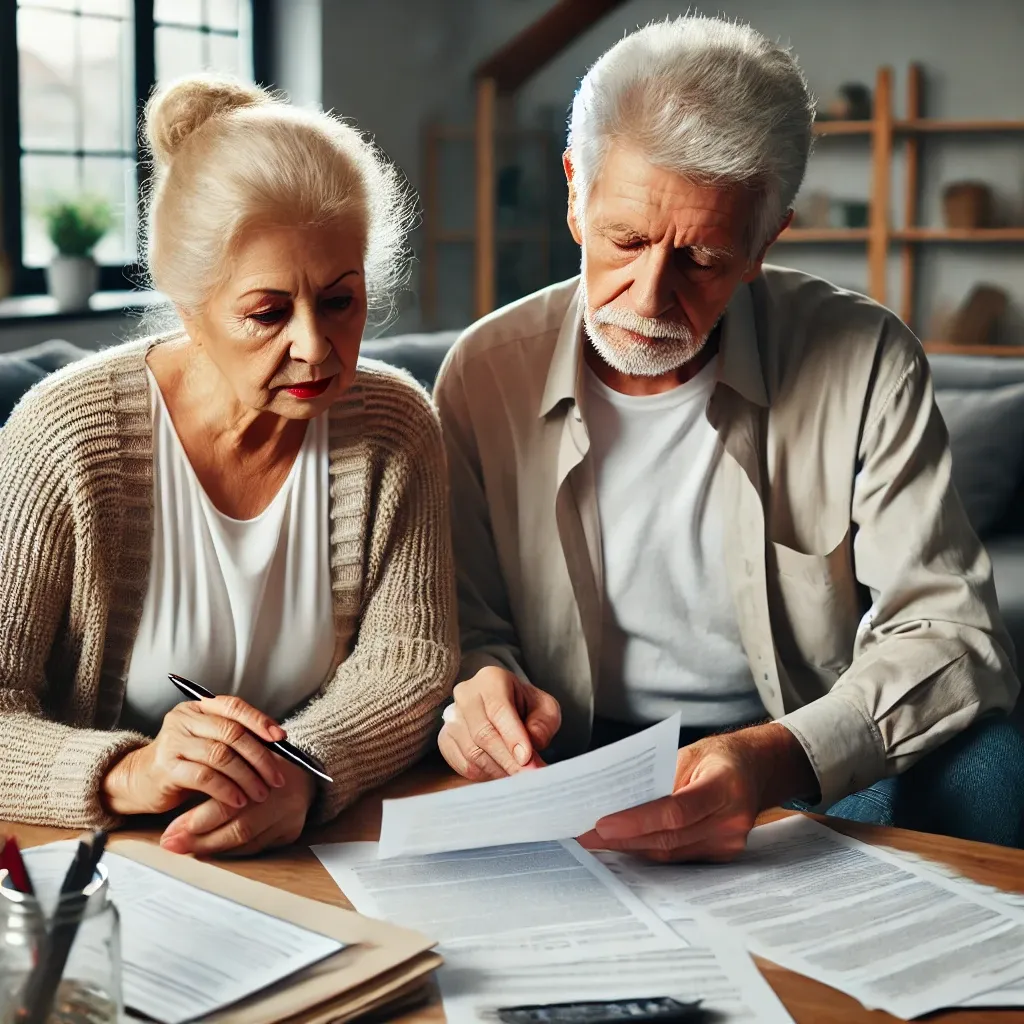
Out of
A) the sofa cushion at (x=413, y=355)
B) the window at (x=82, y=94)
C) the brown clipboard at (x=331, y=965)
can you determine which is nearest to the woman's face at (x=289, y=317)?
the brown clipboard at (x=331, y=965)

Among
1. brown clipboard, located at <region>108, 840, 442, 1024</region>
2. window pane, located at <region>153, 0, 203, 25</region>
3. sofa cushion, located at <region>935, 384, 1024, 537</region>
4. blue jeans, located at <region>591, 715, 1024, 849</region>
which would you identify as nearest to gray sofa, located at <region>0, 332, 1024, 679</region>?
sofa cushion, located at <region>935, 384, 1024, 537</region>

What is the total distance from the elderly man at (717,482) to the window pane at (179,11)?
133 inches

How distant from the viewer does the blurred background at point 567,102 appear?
5.18 meters

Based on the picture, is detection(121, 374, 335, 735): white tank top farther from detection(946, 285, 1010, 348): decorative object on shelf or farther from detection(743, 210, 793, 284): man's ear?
detection(946, 285, 1010, 348): decorative object on shelf

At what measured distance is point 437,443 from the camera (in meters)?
1.54

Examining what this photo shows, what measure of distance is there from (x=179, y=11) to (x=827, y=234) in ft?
8.78

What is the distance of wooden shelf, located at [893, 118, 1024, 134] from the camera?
5.24 meters

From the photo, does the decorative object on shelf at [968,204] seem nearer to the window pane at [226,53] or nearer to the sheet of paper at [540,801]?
the window pane at [226,53]

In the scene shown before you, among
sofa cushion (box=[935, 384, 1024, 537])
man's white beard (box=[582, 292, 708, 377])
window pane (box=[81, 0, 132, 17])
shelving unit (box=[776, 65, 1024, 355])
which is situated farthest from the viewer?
shelving unit (box=[776, 65, 1024, 355])

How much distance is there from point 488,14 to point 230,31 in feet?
4.70


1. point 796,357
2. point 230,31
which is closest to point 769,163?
point 796,357

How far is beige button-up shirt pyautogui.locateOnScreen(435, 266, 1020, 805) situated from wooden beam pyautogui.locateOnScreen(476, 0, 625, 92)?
13.6ft

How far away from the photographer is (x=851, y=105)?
5480 millimetres

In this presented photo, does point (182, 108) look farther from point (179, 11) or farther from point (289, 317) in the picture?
point (179, 11)
